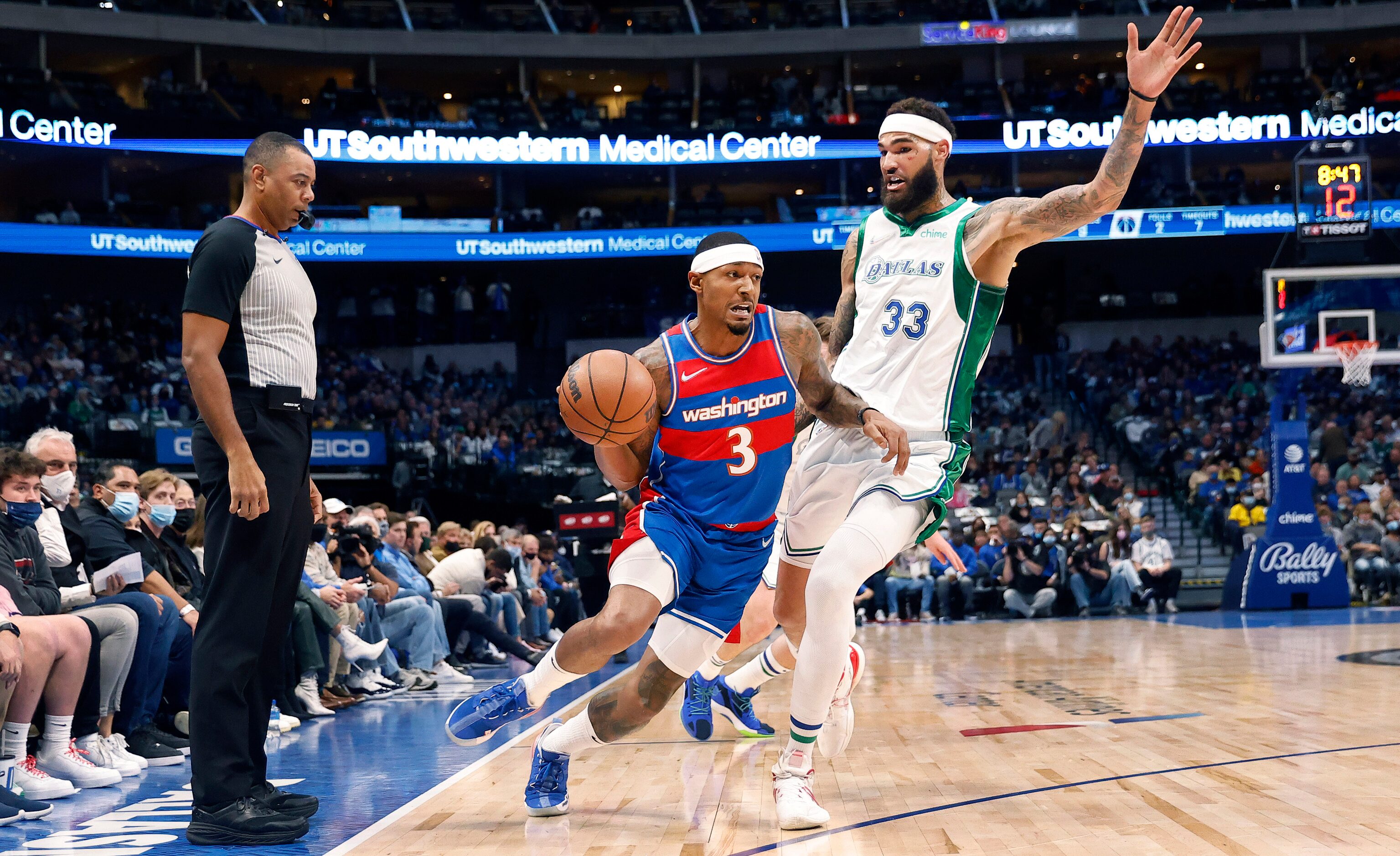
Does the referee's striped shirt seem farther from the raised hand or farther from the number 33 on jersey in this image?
the raised hand

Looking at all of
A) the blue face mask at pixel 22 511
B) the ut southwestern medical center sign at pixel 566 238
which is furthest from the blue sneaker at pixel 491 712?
the ut southwestern medical center sign at pixel 566 238

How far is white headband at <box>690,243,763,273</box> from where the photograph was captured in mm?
4441

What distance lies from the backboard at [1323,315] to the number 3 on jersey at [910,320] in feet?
40.5

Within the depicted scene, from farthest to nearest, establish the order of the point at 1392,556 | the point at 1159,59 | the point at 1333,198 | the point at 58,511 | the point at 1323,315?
the point at 1392,556, the point at 1323,315, the point at 1333,198, the point at 58,511, the point at 1159,59

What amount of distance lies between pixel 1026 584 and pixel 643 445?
12.8 metres

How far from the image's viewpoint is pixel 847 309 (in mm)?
4965

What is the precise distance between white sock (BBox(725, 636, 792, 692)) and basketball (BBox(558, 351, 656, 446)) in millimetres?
1898

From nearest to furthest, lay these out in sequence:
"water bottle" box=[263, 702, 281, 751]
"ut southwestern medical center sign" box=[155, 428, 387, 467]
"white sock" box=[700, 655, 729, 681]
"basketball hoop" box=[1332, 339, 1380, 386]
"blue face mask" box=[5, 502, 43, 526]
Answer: "blue face mask" box=[5, 502, 43, 526] < "white sock" box=[700, 655, 729, 681] < "water bottle" box=[263, 702, 281, 751] < "basketball hoop" box=[1332, 339, 1380, 386] < "ut southwestern medical center sign" box=[155, 428, 387, 467]

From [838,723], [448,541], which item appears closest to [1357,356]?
[448,541]

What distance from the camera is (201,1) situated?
1160 inches

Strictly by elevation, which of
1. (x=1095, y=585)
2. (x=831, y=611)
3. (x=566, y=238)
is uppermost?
(x=566, y=238)

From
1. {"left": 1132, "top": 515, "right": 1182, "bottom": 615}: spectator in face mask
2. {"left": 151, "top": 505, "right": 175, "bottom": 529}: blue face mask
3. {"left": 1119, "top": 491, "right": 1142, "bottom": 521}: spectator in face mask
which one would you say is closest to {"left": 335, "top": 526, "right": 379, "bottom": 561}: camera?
{"left": 151, "top": 505, "right": 175, "bottom": 529}: blue face mask

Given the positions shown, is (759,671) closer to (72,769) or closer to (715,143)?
(72,769)

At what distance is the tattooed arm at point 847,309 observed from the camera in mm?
4941
